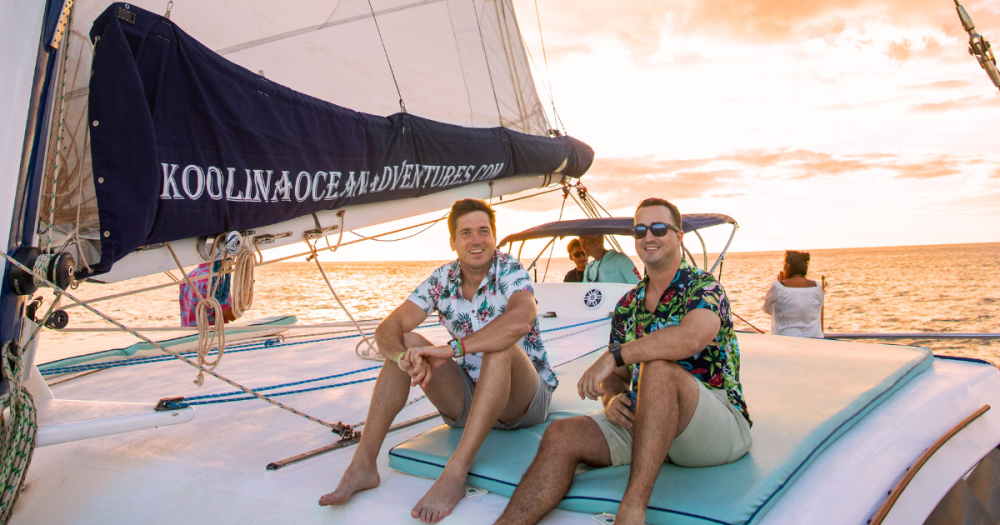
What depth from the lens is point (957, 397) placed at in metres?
2.71

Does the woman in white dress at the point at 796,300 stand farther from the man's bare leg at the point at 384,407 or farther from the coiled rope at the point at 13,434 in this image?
the coiled rope at the point at 13,434

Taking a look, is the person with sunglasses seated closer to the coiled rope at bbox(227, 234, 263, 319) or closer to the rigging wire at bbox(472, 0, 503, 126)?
the rigging wire at bbox(472, 0, 503, 126)

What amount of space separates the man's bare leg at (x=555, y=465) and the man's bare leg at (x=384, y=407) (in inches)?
18.3

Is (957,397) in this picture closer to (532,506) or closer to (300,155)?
(532,506)

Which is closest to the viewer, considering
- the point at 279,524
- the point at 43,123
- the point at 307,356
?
the point at 279,524

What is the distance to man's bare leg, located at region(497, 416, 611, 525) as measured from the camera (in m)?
1.61

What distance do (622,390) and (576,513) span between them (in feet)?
1.83

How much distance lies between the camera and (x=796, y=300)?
469 cm

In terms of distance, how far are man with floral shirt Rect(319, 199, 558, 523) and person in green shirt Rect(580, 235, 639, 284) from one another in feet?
11.2

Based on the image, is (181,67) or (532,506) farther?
(181,67)

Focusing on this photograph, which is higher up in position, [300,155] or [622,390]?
[300,155]

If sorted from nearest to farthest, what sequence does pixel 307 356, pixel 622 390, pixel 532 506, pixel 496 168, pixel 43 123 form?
pixel 532 506
pixel 43 123
pixel 622 390
pixel 496 168
pixel 307 356

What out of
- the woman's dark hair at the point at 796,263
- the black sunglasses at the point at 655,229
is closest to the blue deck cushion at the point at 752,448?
the black sunglasses at the point at 655,229

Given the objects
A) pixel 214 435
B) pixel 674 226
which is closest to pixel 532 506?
pixel 674 226
